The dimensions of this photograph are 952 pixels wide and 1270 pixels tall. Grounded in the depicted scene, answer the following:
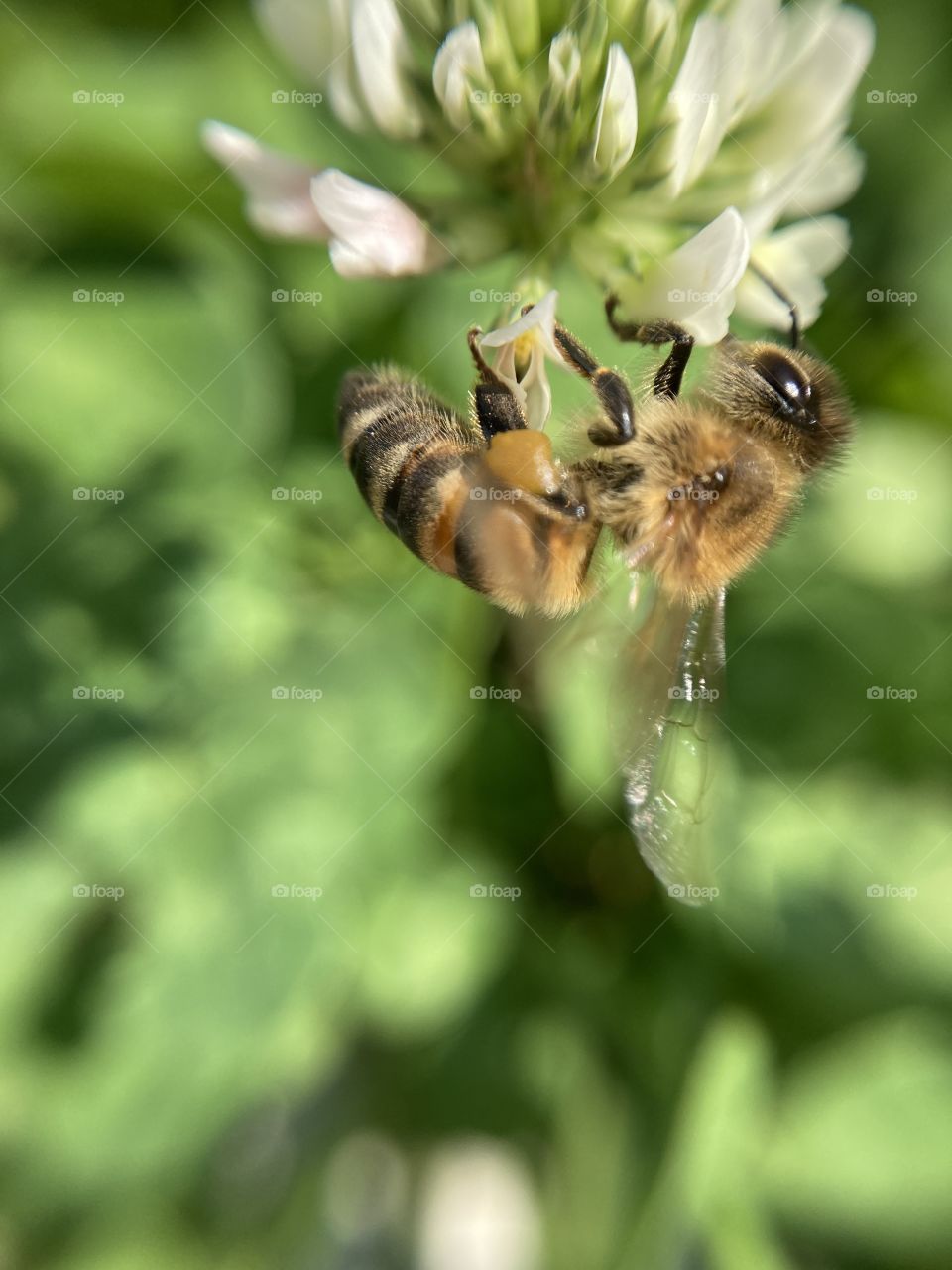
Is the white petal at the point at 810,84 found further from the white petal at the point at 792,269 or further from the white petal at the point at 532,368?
the white petal at the point at 532,368

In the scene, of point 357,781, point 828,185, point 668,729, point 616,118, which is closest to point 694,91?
point 616,118

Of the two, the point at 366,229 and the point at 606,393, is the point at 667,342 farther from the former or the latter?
the point at 366,229

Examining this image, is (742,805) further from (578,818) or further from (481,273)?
(481,273)

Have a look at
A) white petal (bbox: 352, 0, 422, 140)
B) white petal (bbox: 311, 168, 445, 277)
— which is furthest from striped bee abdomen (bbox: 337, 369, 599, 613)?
white petal (bbox: 352, 0, 422, 140)

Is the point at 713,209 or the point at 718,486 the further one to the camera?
the point at 713,209

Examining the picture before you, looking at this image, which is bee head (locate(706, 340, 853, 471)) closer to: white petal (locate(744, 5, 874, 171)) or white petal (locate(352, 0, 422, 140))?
white petal (locate(744, 5, 874, 171))

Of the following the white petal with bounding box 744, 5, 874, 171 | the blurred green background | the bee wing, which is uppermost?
the white petal with bounding box 744, 5, 874, 171

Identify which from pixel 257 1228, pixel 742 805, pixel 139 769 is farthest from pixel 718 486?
pixel 257 1228
